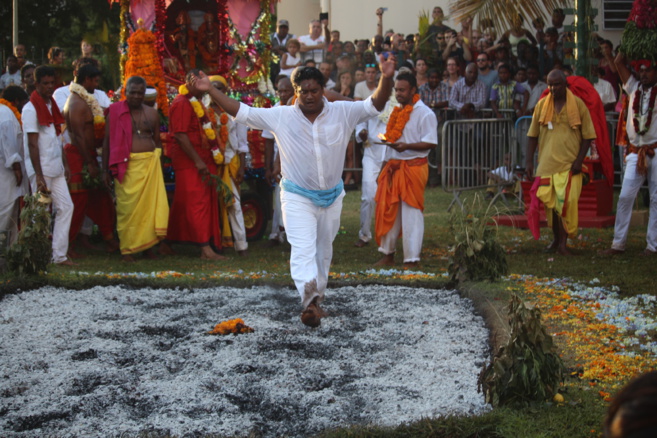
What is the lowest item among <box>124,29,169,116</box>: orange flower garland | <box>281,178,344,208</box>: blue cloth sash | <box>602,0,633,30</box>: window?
<box>281,178,344,208</box>: blue cloth sash

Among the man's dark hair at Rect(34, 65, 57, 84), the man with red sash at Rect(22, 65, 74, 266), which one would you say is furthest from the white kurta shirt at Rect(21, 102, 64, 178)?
the man's dark hair at Rect(34, 65, 57, 84)

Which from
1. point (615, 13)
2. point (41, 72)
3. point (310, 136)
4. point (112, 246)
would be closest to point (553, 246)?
point (310, 136)

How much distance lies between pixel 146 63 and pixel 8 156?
114 inches

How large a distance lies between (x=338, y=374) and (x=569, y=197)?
17.8ft

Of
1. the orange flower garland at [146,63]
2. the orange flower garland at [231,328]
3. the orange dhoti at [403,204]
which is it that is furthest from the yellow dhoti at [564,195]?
the orange flower garland at [146,63]

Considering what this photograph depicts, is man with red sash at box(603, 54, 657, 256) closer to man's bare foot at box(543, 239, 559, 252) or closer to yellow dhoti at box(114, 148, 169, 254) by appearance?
man's bare foot at box(543, 239, 559, 252)

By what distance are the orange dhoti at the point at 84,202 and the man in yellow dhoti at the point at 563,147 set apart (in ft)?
17.6

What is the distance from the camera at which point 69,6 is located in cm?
3219

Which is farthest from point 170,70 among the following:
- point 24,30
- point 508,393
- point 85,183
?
point 24,30

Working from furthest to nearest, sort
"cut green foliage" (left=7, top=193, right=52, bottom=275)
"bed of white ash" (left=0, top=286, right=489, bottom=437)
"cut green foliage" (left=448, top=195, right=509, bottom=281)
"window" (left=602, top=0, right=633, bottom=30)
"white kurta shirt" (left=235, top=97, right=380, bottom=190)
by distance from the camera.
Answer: "window" (left=602, top=0, right=633, bottom=30) < "cut green foliage" (left=7, top=193, right=52, bottom=275) < "cut green foliage" (left=448, top=195, right=509, bottom=281) < "white kurta shirt" (left=235, top=97, right=380, bottom=190) < "bed of white ash" (left=0, top=286, right=489, bottom=437)

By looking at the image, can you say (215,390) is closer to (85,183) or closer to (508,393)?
(508,393)

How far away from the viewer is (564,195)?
31.7 ft

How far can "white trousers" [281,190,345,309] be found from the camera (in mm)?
6289

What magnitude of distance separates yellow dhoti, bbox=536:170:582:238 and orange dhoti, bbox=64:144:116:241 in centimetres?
536
